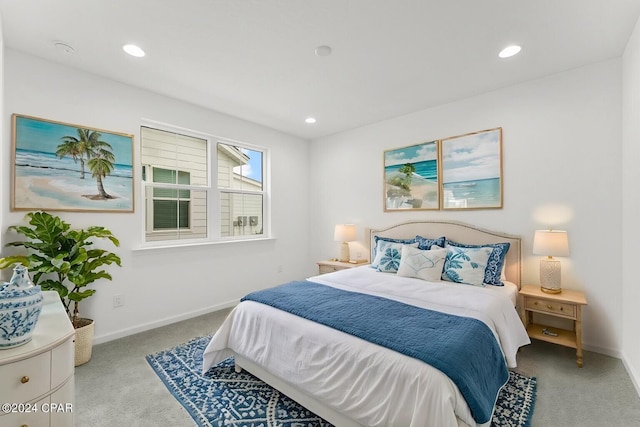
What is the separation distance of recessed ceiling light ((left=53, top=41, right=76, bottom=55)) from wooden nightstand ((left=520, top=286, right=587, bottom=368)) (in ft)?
14.6

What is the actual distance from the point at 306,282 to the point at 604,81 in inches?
129

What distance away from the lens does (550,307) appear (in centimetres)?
263

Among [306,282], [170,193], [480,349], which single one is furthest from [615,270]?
[170,193]

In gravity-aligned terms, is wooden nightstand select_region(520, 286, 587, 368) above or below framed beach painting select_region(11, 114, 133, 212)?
below

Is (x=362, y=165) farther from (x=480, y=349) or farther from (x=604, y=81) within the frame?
(x=480, y=349)

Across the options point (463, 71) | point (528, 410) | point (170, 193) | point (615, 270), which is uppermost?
point (463, 71)

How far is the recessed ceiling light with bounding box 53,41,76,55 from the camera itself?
2.40 meters

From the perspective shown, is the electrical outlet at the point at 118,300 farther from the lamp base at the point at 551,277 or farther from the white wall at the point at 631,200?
the white wall at the point at 631,200

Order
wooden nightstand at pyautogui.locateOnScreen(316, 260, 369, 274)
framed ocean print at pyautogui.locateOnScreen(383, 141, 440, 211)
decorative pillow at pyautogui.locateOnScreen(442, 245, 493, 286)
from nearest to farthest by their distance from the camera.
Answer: decorative pillow at pyautogui.locateOnScreen(442, 245, 493, 286), framed ocean print at pyautogui.locateOnScreen(383, 141, 440, 211), wooden nightstand at pyautogui.locateOnScreen(316, 260, 369, 274)

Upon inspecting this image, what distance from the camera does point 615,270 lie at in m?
2.64

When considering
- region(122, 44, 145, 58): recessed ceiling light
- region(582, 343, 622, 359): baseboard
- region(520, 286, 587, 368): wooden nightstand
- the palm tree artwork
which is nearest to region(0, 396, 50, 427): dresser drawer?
the palm tree artwork

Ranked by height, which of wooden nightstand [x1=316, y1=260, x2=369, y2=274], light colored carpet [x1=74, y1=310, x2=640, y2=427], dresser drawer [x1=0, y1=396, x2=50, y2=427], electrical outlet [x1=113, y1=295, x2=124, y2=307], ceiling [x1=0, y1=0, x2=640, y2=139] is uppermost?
ceiling [x1=0, y1=0, x2=640, y2=139]

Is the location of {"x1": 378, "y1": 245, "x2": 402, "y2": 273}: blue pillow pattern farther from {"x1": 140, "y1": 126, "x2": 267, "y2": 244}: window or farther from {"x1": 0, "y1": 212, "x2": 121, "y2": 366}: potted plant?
{"x1": 0, "y1": 212, "x2": 121, "y2": 366}: potted plant

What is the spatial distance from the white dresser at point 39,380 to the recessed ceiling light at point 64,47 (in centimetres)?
228
